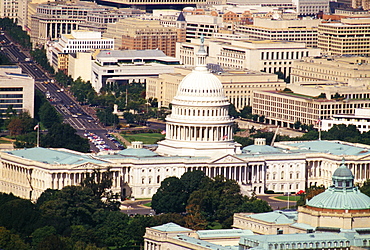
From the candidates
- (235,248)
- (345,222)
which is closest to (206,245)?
(235,248)

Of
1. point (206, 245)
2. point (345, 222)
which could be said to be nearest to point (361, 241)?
point (345, 222)

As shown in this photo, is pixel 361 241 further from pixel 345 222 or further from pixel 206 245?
pixel 206 245

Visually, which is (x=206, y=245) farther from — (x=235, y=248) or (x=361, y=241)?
(x=361, y=241)

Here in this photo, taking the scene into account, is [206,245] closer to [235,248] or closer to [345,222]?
[235,248]

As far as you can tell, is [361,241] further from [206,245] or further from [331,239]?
[206,245]
